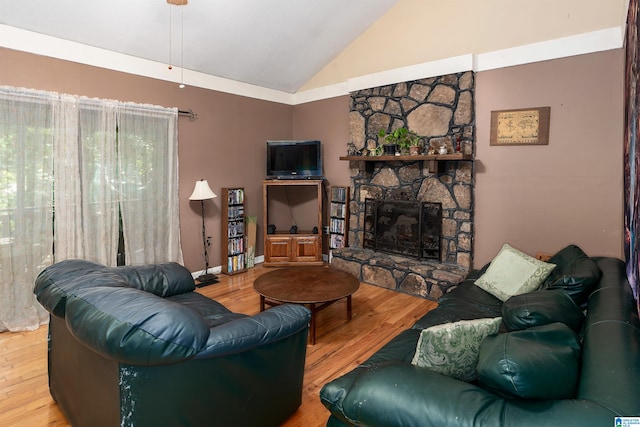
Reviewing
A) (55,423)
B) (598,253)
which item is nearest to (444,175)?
(598,253)

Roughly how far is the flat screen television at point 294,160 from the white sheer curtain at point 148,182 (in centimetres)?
143

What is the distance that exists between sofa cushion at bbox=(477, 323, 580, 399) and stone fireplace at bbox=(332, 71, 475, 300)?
2.68 meters

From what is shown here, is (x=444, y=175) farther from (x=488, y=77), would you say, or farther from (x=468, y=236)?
(x=488, y=77)

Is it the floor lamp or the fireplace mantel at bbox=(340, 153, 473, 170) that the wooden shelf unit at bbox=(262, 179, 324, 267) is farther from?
the fireplace mantel at bbox=(340, 153, 473, 170)

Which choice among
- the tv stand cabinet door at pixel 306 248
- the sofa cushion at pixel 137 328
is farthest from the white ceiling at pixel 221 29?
the sofa cushion at pixel 137 328

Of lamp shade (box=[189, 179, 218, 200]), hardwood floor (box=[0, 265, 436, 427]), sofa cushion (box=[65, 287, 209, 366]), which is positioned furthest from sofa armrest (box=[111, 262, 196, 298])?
lamp shade (box=[189, 179, 218, 200])

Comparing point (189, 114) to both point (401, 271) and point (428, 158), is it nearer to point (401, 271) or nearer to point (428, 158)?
point (428, 158)

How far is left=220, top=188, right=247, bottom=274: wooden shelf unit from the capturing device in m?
5.00

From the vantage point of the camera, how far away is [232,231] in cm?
505

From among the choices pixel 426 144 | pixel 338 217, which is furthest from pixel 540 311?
pixel 338 217

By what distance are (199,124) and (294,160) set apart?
55.5 inches

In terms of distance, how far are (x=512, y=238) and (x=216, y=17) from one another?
13.0ft

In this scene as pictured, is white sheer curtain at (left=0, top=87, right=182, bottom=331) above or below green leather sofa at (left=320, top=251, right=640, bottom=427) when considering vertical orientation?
above

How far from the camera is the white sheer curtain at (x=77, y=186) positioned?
3309 millimetres
